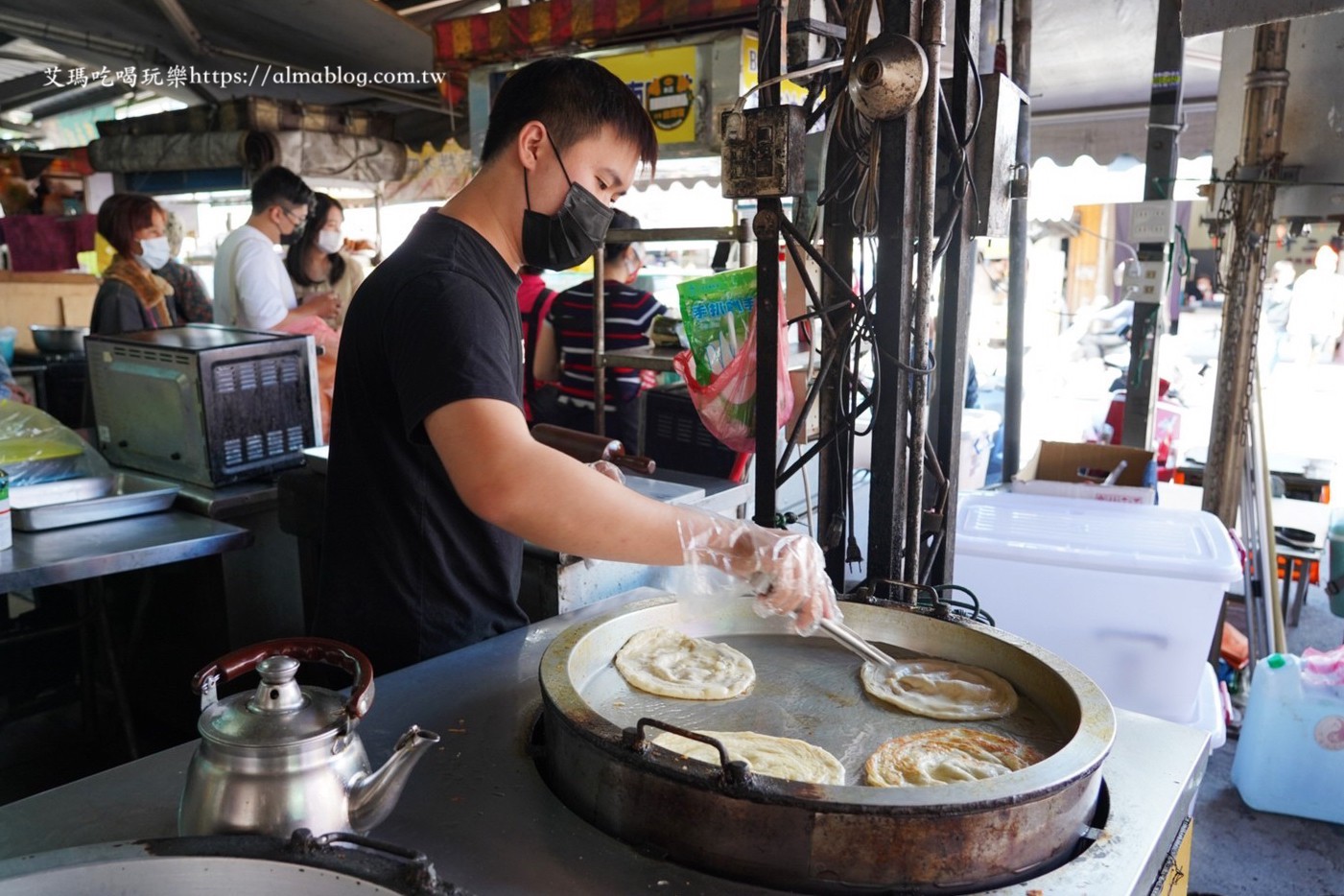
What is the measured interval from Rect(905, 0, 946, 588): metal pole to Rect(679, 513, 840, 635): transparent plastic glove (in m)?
0.42

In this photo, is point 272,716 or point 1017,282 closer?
point 272,716

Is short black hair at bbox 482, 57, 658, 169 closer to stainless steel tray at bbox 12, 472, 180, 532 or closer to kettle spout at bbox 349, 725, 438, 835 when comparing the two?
kettle spout at bbox 349, 725, 438, 835

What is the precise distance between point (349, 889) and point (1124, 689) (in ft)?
7.32

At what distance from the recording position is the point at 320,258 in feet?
16.0

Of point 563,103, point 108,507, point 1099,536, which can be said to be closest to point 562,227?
point 563,103

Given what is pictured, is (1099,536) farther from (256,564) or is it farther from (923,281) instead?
(256,564)

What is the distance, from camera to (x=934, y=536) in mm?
2088

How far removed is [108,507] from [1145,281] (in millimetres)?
4077

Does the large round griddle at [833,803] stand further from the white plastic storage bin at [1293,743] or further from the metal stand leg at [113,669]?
the metal stand leg at [113,669]

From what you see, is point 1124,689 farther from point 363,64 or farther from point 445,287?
point 363,64

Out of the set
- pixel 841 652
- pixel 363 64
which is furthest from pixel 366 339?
pixel 363 64

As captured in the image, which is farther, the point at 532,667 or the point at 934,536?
the point at 934,536

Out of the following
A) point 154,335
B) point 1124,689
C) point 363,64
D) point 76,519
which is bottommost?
point 1124,689

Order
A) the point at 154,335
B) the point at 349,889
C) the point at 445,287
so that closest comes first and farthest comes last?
the point at 349,889, the point at 445,287, the point at 154,335
